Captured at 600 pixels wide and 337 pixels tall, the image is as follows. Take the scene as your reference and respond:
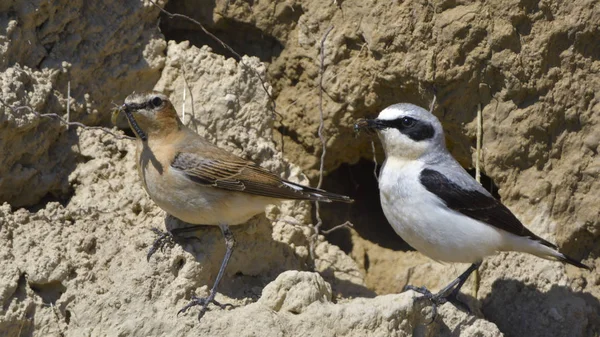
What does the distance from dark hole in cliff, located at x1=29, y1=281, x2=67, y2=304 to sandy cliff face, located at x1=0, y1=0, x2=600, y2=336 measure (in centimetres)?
15

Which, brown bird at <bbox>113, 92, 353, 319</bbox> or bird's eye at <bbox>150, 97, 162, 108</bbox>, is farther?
bird's eye at <bbox>150, 97, 162, 108</bbox>

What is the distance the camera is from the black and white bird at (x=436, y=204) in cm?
648

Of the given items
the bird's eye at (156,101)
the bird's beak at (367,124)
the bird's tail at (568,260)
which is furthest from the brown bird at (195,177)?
the bird's tail at (568,260)

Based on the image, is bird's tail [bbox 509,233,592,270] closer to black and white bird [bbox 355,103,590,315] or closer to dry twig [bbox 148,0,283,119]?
black and white bird [bbox 355,103,590,315]

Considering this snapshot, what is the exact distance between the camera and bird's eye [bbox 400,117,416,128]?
6691 millimetres

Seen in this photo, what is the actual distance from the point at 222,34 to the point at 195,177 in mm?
1834

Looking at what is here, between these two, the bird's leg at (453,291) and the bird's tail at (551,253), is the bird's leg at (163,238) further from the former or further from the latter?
the bird's tail at (551,253)

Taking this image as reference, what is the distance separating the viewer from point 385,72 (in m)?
7.48

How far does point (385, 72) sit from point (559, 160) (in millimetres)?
1599

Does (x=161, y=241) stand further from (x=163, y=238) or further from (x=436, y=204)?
(x=436, y=204)

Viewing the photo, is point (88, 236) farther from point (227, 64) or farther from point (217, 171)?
point (227, 64)

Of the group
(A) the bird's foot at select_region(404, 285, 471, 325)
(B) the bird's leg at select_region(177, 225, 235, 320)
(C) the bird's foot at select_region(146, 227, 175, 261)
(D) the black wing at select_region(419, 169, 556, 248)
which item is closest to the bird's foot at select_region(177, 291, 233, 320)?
(B) the bird's leg at select_region(177, 225, 235, 320)

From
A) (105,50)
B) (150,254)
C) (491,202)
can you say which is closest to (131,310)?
(150,254)

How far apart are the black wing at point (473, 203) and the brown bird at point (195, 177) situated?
721mm
